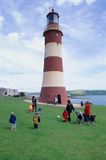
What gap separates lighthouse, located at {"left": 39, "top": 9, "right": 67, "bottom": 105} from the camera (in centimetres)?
3731

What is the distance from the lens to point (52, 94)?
122 feet

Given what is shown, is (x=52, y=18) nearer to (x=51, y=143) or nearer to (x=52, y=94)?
(x=52, y=94)

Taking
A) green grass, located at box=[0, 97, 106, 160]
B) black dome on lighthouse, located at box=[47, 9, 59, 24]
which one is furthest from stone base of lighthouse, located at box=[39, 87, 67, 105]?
green grass, located at box=[0, 97, 106, 160]

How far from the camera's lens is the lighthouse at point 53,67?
122 ft

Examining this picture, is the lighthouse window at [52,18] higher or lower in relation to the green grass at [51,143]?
higher

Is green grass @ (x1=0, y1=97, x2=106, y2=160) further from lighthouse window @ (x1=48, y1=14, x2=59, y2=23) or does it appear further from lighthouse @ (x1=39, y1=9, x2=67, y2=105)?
lighthouse window @ (x1=48, y1=14, x2=59, y2=23)

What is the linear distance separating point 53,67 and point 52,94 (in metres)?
3.89

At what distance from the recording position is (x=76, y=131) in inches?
659

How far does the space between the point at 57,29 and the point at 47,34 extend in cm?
169

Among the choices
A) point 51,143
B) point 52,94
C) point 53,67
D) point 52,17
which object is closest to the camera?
point 51,143

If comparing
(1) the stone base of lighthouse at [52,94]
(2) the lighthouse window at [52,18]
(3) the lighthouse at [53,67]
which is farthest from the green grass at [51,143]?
(2) the lighthouse window at [52,18]

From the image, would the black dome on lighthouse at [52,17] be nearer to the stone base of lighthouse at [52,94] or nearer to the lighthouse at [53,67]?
the lighthouse at [53,67]

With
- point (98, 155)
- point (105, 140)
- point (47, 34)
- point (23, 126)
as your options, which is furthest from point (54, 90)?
point (98, 155)

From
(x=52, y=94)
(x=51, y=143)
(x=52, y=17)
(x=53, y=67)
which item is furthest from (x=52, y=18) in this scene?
(x=51, y=143)
